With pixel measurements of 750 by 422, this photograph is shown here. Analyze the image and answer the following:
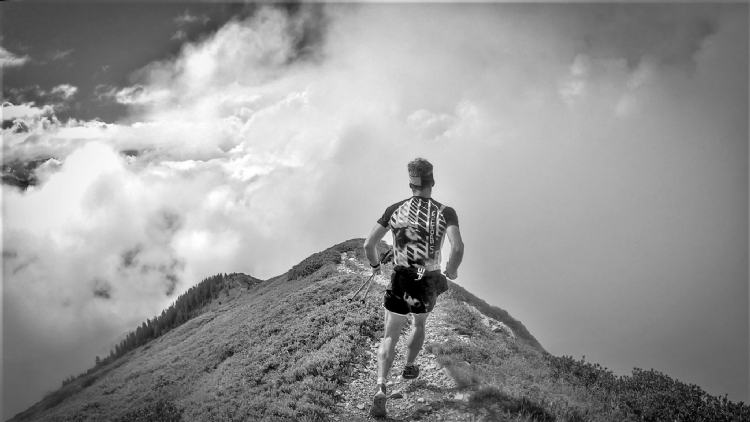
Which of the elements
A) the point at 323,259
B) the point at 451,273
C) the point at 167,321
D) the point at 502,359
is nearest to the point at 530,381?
the point at 502,359

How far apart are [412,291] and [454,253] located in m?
0.95

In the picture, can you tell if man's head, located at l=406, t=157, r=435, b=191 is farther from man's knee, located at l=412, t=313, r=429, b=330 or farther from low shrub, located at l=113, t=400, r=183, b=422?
low shrub, located at l=113, t=400, r=183, b=422

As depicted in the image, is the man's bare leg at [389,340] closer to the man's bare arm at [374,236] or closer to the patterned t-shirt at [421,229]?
the patterned t-shirt at [421,229]

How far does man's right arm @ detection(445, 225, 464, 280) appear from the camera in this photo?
6059 mm

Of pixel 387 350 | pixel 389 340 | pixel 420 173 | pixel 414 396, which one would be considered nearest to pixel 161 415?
pixel 414 396

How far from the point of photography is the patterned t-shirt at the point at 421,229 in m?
6.30

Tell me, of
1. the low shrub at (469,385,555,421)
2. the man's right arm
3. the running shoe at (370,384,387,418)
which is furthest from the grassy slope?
the man's right arm

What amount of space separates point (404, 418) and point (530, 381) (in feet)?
12.6

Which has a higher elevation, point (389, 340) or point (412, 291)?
point (412, 291)

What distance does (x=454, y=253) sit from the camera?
6.12 m

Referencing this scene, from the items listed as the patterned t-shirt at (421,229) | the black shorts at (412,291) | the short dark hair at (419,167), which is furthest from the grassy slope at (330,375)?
the short dark hair at (419,167)

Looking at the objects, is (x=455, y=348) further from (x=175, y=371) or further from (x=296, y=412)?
(x=175, y=371)

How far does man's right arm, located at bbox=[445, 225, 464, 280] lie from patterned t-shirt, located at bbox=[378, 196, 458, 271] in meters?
0.15

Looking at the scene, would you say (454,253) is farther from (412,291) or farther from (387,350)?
(387,350)
